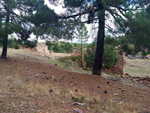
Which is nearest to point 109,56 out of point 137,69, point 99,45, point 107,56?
point 107,56

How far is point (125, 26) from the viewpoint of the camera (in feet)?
20.9

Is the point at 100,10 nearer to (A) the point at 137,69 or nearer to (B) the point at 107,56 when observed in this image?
(B) the point at 107,56

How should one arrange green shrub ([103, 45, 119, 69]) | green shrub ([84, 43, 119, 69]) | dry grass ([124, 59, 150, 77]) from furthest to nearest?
dry grass ([124, 59, 150, 77]), green shrub ([84, 43, 119, 69]), green shrub ([103, 45, 119, 69])

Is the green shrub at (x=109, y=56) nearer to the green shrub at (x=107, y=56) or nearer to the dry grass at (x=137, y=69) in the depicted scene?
the green shrub at (x=107, y=56)

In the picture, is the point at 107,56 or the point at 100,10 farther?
the point at 107,56

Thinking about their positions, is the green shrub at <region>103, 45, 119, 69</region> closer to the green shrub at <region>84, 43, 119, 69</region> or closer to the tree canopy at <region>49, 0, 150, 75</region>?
the green shrub at <region>84, 43, 119, 69</region>

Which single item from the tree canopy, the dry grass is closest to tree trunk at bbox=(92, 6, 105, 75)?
the tree canopy

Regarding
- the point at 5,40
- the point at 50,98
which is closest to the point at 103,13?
the point at 50,98

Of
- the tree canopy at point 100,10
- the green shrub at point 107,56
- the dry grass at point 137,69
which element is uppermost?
the tree canopy at point 100,10

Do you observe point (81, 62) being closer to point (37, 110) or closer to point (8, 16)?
point (8, 16)

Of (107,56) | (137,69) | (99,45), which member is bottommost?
(137,69)

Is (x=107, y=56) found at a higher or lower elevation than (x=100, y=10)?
lower

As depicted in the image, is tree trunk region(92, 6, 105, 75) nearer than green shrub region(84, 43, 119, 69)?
Yes

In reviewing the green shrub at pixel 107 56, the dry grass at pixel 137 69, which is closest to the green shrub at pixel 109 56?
the green shrub at pixel 107 56
